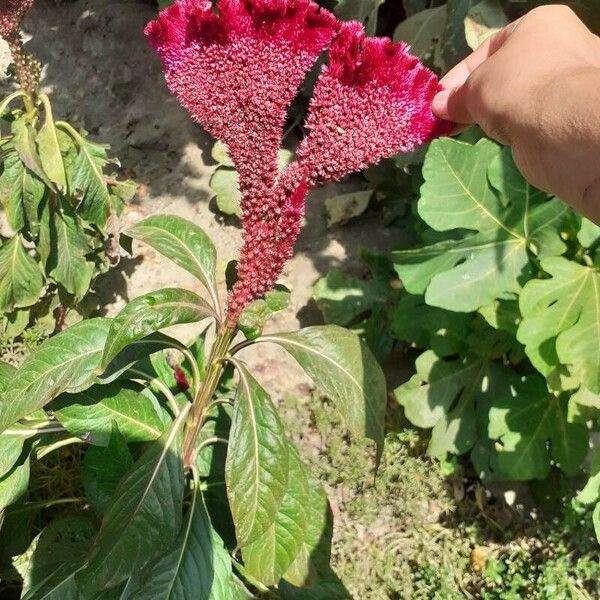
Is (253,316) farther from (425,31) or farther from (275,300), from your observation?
(425,31)

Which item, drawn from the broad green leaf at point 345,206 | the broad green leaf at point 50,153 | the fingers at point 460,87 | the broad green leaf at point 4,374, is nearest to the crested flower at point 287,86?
the fingers at point 460,87

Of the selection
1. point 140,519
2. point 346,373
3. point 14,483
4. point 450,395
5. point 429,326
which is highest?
point 346,373

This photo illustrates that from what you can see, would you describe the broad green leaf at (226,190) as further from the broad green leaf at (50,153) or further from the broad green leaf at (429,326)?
the broad green leaf at (50,153)

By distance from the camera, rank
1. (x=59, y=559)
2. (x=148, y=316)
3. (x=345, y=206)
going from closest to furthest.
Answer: (x=148, y=316), (x=59, y=559), (x=345, y=206)

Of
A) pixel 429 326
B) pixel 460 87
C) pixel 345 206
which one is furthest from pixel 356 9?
pixel 460 87

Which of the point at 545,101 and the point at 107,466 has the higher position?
the point at 545,101
